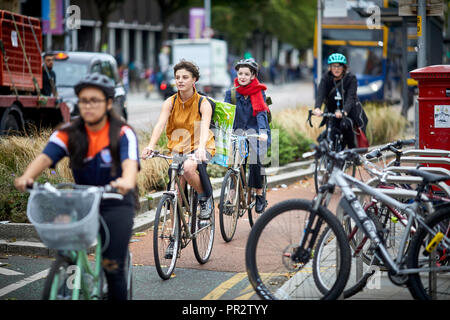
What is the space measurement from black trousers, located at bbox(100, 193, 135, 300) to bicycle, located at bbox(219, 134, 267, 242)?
3.04 meters

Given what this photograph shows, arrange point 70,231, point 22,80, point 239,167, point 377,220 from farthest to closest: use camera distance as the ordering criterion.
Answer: point 22,80, point 239,167, point 377,220, point 70,231

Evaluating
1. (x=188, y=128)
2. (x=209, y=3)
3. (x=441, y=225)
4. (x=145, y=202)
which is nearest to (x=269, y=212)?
(x=441, y=225)

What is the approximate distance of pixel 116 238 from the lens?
170 inches

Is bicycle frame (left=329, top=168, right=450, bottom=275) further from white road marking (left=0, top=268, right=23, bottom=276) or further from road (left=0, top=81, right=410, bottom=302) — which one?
white road marking (left=0, top=268, right=23, bottom=276)

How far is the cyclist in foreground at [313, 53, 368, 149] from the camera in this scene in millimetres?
9844

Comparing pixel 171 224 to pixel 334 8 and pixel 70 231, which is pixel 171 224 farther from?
pixel 334 8

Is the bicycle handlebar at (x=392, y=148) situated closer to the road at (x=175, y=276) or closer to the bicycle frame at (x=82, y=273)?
the road at (x=175, y=276)

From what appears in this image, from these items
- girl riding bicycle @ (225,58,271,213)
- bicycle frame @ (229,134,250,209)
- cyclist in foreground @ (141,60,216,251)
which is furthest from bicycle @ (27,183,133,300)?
girl riding bicycle @ (225,58,271,213)

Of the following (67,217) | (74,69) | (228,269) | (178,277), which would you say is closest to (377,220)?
(228,269)

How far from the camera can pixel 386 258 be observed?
16.0ft

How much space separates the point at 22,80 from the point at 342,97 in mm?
6868

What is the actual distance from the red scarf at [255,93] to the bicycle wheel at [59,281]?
4147mm

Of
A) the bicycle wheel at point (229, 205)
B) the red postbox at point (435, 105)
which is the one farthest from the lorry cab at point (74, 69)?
the red postbox at point (435, 105)
